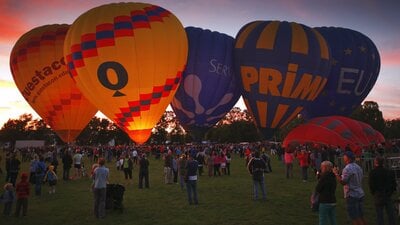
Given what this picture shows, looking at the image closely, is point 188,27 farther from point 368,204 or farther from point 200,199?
point 368,204

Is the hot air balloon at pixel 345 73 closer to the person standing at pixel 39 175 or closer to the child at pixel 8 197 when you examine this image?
the person standing at pixel 39 175

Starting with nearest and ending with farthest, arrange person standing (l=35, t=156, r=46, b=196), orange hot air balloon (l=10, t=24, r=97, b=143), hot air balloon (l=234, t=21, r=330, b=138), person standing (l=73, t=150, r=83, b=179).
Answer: person standing (l=35, t=156, r=46, b=196), person standing (l=73, t=150, r=83, b=179), hot air balloon (l=234, t=21, r=330, b=138), orange hot air balloon (l=10, t=24, r=97, b=143)

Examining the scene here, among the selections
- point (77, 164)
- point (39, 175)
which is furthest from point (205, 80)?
point (39, 175)

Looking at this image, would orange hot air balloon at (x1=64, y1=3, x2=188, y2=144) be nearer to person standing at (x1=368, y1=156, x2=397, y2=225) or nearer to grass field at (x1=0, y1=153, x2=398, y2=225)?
grass field at (x1=0, y1=153, x2=398, y2=225)

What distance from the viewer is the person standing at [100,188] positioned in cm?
929

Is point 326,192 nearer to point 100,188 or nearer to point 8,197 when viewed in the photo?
point 100,188

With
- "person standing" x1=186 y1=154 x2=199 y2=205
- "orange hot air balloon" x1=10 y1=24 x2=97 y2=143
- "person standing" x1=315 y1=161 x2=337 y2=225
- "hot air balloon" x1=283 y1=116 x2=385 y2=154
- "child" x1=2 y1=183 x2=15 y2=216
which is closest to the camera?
"person standing" x1=315 y1=161 x2=337 y2=225

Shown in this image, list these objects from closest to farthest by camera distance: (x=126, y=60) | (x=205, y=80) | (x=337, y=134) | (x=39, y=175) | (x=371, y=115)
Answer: (x=39, y=175)
(x=126, y=60)
(x=337, y=134)
(x=205, y=80)
(x=371, y=115)

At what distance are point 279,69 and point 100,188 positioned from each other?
639 inches

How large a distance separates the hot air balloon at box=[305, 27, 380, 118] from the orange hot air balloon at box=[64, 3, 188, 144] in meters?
12.8

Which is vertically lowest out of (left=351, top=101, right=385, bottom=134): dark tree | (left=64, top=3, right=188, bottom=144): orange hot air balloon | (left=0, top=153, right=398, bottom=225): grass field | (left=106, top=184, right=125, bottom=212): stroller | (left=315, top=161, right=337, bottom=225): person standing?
(left=0, top=153, right=398, bottom=225): grass field

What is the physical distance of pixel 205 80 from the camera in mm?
24859

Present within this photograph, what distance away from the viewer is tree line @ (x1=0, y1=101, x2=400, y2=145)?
→ 80900mm

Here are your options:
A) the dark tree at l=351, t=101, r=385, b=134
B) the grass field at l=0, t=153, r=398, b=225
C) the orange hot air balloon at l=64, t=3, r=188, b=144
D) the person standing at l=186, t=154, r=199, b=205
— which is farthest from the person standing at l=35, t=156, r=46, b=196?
the dark tree at l=351, t=101, r=385, b=134
